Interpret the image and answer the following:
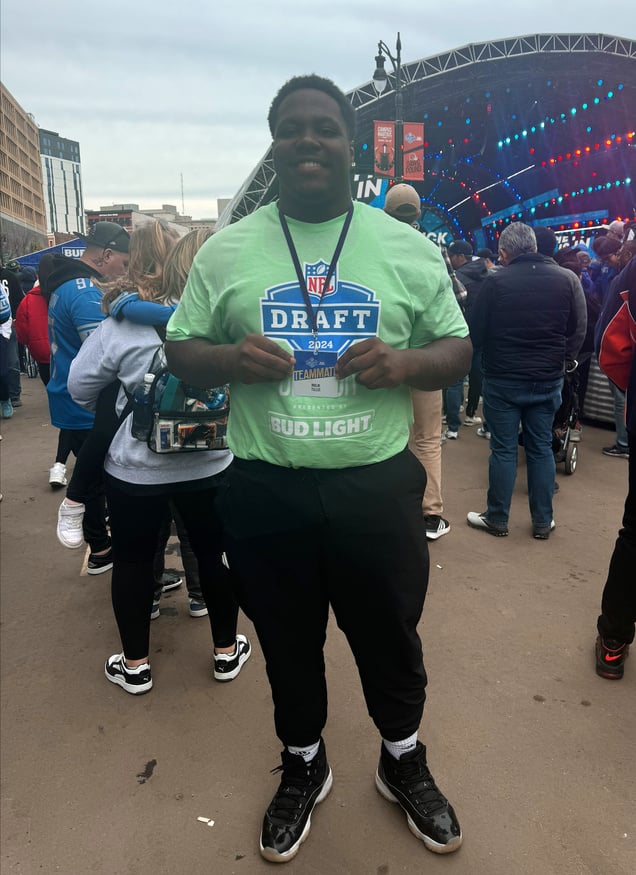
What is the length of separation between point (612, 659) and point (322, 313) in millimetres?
2095

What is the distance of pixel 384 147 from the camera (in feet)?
51.3

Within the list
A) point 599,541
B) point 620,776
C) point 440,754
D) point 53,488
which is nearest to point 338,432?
point 440,754

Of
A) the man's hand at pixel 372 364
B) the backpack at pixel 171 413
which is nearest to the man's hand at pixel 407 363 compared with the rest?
the man's hand at pixel 372 364

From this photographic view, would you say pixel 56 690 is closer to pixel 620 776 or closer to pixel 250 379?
pixel 250 379

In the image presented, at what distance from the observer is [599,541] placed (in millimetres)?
3975

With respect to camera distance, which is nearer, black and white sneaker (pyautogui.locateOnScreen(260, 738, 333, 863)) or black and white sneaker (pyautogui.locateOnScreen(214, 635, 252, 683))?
black and white sneaker (pyautogui.locateOnScreen(260, 738, 333, 863))

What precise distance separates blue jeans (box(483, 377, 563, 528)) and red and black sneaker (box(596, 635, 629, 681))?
1.52 metres

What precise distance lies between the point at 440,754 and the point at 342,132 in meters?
2.08

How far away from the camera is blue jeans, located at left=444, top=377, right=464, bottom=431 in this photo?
6387mm

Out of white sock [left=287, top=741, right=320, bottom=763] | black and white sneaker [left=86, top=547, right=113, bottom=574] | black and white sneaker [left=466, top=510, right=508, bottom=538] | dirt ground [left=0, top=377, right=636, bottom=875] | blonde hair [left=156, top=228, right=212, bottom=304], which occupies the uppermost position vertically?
blonde hair [left=156, top=228, right=212, bottom=304]

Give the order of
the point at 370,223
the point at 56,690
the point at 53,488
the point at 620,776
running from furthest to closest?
the point at 53,488 → the point at 56,690 → the point at 620,776 → the point at 370,223

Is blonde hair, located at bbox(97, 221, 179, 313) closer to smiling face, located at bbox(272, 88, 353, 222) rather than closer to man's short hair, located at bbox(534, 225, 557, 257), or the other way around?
smiling face, located at bbox(272, 88, 353, 222)

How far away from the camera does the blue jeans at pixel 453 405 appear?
6.39 metres

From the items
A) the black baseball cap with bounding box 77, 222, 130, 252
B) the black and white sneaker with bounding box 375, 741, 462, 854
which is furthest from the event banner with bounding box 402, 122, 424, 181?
the black and white sneaker with bounding box 375, 741, 462, 854
